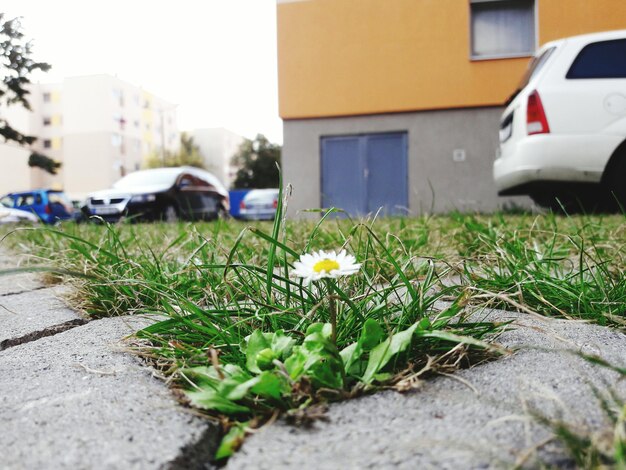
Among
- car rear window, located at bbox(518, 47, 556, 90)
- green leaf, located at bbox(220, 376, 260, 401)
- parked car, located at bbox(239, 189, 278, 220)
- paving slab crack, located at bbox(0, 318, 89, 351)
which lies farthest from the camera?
parked car, located at bbox(239, 189, 278, 220)

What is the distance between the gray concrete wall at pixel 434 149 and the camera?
969 centimetres

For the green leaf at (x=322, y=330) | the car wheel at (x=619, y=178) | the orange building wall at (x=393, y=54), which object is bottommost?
the green leaf at (x=322, y=330)

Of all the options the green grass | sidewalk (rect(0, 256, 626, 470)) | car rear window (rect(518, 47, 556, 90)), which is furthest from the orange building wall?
sidewalk (rect(0, 256, 626, 470))

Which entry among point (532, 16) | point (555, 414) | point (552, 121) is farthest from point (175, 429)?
point (532, 16)

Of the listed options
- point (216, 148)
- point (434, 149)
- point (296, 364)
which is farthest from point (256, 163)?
point (296, 364)

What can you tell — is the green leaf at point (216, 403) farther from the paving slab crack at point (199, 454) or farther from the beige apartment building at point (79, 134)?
the beige apartment building at point (79, 134)

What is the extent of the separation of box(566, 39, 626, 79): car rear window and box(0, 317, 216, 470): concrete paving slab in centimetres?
505

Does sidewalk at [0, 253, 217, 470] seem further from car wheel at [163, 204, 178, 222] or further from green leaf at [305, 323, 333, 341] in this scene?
car wheel at [163, 204, 178, 222]

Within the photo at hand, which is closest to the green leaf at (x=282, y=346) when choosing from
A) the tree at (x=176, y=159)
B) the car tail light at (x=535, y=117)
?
the car tail light at (x=535, y=117)

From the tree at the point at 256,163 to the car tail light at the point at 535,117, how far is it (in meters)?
38.8

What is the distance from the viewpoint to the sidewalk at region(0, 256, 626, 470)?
0.64 metres

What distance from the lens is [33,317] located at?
1.49m

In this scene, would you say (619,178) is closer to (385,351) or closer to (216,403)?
(385,351)

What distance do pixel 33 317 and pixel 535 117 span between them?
180 inches
